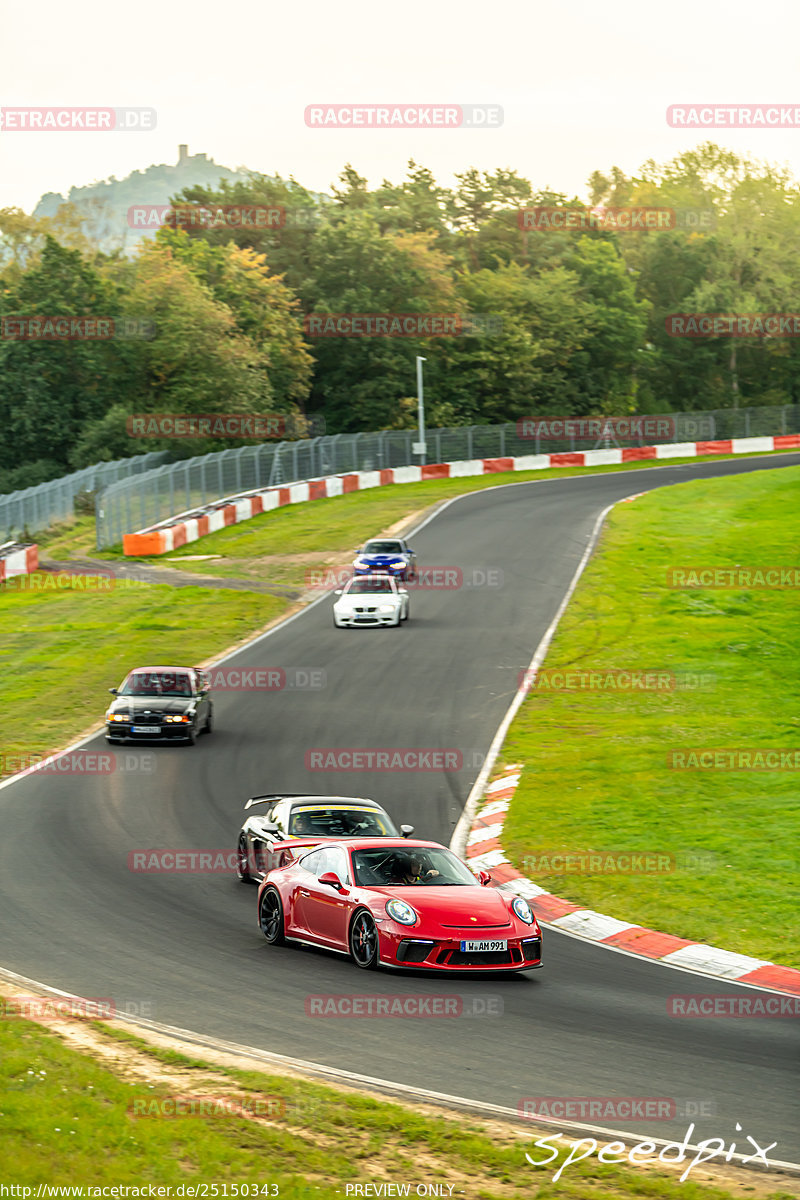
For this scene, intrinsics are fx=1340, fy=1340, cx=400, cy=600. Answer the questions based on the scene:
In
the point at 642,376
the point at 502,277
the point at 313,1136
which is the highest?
the point at 502,277

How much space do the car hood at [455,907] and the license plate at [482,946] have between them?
123 millimetres

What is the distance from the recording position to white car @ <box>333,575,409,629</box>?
1421 inches

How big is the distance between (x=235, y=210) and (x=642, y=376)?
35.6 meters

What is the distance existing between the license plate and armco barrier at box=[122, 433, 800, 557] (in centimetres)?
3962

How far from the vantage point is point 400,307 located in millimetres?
87375

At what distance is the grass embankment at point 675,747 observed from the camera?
53.5 ft

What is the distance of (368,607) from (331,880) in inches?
885

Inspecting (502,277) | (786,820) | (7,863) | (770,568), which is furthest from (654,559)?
(502,277)

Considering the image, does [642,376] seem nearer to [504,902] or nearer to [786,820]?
[786,820]

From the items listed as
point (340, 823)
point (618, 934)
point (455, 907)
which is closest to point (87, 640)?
point (340, 823)

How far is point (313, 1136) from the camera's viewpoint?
803 cm
